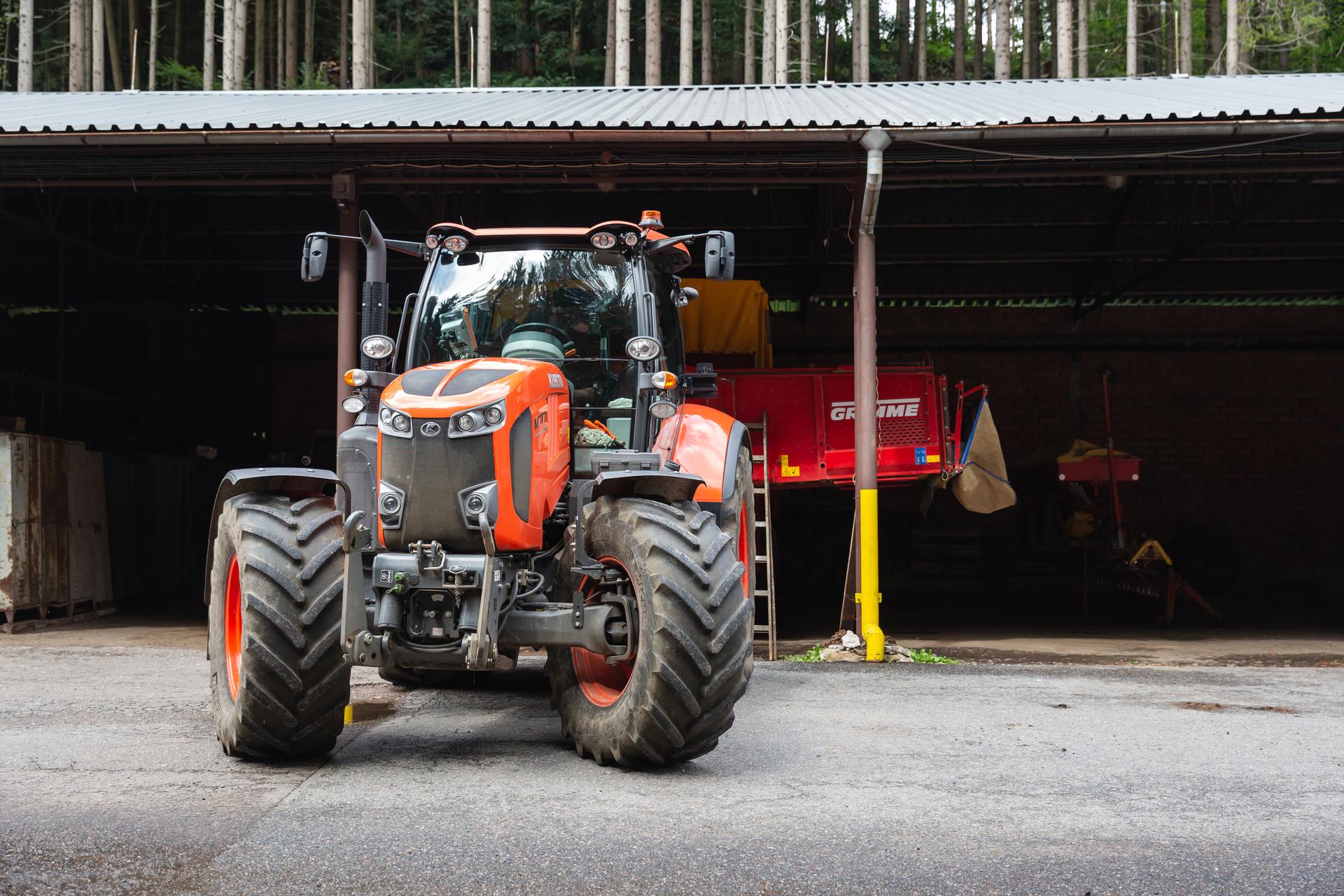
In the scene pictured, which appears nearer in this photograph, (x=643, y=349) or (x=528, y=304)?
(x=643, y=349)

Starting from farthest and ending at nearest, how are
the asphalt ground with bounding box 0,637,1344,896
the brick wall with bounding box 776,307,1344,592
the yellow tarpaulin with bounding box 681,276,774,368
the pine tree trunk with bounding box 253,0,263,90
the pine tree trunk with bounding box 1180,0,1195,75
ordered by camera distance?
the pine tree trunk with bounding box 253,0,263,90 < the pine tree trunk with bounding box 1180,0,1195,75 < the brick wall with bounding box 776,307,1344,592 < the yellow tarpaulin with bounding box 681,276,774,368 < the asphalt ground with bounding box 0,637,1344,896

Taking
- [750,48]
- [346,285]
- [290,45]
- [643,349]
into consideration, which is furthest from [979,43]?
[643,349]

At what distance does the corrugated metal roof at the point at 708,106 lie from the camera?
9.69 metres

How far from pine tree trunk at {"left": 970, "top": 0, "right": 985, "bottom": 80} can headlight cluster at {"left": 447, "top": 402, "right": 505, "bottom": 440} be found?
28.9 meters

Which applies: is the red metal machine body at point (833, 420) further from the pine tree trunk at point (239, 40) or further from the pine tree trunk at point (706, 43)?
the pine tree trunk at point (706, 43)

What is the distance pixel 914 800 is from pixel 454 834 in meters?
1.77

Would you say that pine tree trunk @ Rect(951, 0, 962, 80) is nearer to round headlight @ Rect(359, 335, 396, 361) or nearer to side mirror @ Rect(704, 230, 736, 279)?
side mirror @ Rect(704, 230, 736, 279)

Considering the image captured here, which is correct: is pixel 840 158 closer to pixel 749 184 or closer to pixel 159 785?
pixel 749 184

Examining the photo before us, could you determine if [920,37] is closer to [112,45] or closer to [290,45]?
[290,45]

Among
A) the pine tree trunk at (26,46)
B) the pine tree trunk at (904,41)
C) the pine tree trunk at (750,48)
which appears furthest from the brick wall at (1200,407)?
the pine tree trunk at (26,46)

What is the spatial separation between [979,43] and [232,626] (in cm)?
3045

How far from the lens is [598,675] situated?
5.16 meters

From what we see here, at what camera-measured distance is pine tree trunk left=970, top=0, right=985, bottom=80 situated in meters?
31.1

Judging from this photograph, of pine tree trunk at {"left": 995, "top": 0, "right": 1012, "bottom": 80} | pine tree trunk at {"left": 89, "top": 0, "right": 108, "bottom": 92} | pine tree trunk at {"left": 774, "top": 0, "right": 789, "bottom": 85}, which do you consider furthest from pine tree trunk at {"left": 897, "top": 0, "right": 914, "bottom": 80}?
pine tree trunk at {"left": 89, "top": 0, "right": 108, "bottom": 92}
